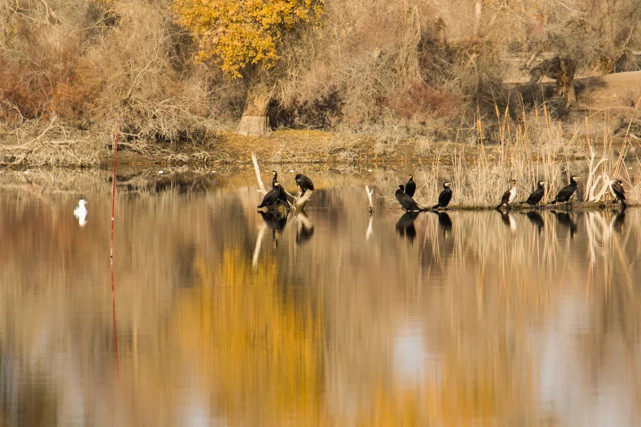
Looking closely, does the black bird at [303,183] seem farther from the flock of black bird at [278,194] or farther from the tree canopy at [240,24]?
the tree canopy at [240,24]

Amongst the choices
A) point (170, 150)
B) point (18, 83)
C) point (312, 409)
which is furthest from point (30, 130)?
point (312, 409)

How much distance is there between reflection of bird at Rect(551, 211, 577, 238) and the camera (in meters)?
20.0

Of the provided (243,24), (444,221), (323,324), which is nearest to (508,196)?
(444,221)

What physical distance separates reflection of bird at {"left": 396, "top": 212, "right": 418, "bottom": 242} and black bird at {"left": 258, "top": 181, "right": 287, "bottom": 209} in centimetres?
236

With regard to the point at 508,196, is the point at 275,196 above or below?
above

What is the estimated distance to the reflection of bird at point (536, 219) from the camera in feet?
67.0

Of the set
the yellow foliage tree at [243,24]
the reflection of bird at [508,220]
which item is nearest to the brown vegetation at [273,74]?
the yellow foliage tree at [243,24]

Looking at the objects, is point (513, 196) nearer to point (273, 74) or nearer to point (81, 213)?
point (81, 213)

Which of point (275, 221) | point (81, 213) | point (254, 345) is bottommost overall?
point (254, 345)

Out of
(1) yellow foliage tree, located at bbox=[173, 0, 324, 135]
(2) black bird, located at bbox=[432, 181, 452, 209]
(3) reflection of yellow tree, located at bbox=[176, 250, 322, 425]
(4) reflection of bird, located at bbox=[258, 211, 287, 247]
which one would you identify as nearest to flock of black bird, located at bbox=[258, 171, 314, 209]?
(4) reflection of bird, located at bbox=[258, 211, 287, 247]

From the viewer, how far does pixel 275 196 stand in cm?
2253

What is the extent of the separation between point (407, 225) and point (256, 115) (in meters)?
22.3

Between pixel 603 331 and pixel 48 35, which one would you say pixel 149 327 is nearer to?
pixel 603 331

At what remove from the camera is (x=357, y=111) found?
45438mm
